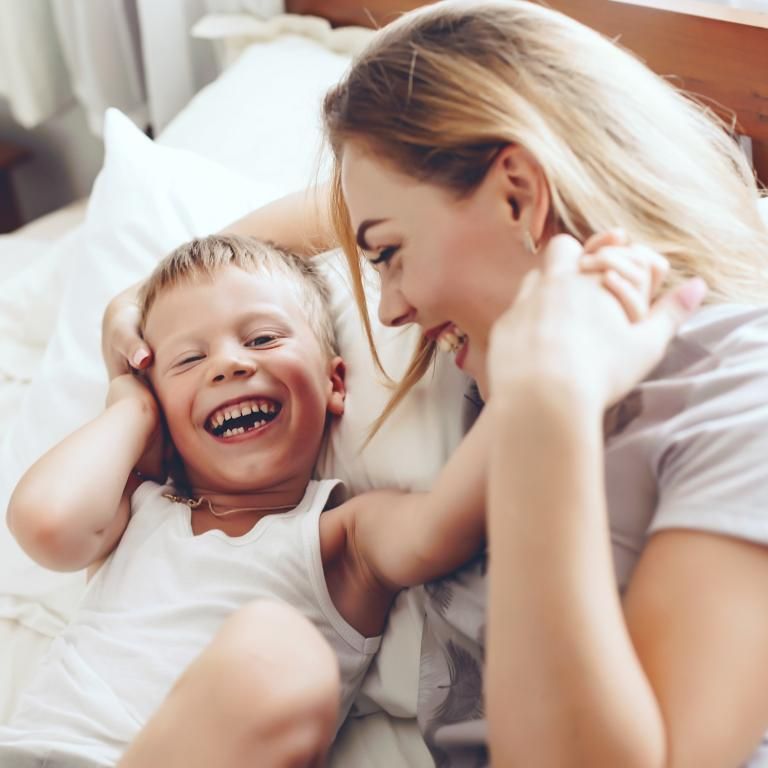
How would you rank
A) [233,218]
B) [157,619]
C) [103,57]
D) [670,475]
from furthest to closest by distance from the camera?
1. [103,57]
2. [233,218]
3. [157,619]
4. [670,475]

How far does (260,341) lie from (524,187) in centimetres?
43

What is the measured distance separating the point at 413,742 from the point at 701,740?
0.43m

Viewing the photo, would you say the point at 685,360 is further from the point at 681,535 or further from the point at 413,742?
the point at 413,742

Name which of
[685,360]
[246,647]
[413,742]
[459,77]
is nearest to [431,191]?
[459,77]

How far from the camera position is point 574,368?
637 millimetres

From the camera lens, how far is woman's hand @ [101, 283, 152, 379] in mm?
1188

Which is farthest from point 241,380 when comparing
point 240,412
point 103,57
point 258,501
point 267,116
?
point 103,57

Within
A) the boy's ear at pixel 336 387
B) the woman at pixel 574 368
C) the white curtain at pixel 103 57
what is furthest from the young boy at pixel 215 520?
the white curtain at pixel 103 57

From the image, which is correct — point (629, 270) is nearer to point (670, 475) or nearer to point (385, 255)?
point (670, 475)

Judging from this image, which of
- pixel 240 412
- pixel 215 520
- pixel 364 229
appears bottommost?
pixel 215 520

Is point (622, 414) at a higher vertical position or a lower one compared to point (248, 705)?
higher

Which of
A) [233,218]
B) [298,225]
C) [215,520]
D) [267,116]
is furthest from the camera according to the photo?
[267,116]

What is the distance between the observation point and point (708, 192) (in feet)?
2.94

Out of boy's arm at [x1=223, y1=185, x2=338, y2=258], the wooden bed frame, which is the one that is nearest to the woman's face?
boy's arm at [x1=223, y1=185, x2=338, y2=258]
